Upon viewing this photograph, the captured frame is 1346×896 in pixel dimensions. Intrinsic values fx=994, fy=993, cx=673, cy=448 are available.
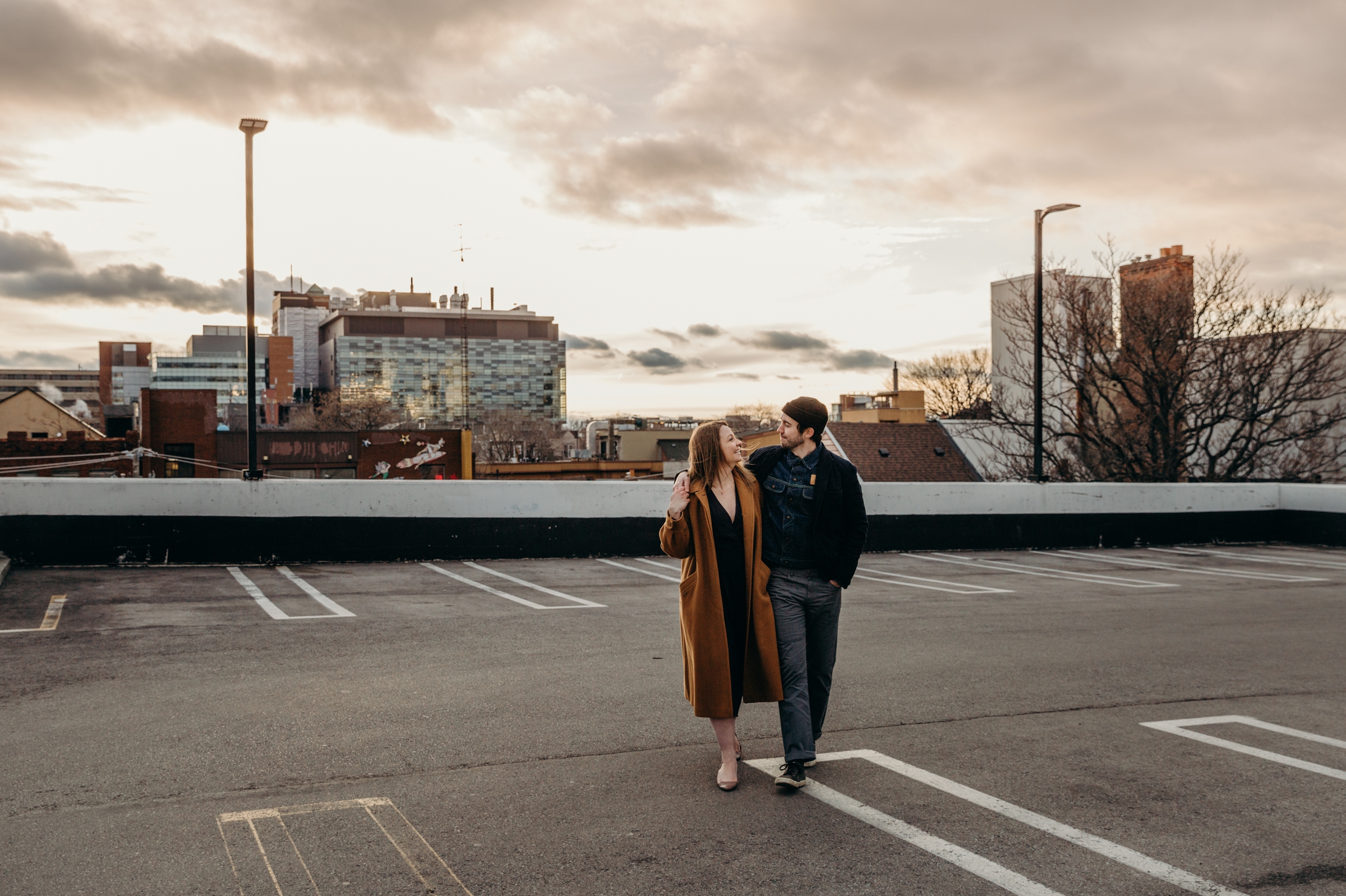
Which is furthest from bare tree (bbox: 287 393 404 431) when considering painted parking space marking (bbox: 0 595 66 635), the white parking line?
painted parking space marking (bbox: 0 595 66 635)

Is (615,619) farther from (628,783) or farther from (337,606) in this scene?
(628,783)

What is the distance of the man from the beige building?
80675 mm

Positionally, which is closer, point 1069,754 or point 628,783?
point 628,783

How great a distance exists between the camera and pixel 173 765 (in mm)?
4961

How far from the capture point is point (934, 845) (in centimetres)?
405

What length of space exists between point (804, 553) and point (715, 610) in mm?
516

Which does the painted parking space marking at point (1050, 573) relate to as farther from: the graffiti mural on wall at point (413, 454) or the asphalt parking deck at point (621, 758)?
the graffiti mural on wall at point (413, 454)

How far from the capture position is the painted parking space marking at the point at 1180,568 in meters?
14.3

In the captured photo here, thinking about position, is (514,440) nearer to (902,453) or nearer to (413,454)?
(413,454)

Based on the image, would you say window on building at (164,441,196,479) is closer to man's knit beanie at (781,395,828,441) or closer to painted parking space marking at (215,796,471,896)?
painted parking space marking at (215,796,471,896)

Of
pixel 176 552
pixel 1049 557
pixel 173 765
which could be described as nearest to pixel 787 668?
pixel 173 765

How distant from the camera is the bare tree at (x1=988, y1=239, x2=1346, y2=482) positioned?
30.8 metres

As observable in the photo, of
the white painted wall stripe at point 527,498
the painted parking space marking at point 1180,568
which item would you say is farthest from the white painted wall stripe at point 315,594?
the painted parking space marking at point 1180,568

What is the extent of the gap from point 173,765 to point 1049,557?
15156 mm
